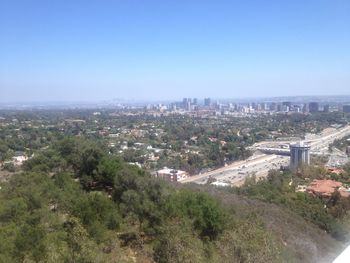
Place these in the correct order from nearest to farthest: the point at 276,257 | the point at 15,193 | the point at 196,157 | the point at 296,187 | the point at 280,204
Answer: the point at 276,257 < the point at 15,193 < the point at 280,204 < the point at 296,187 < the point at 196,157

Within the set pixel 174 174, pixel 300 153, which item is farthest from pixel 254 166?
pixel 174 174

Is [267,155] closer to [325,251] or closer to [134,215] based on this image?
[325,251]

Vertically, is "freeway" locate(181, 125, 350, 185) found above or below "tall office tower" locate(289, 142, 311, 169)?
below

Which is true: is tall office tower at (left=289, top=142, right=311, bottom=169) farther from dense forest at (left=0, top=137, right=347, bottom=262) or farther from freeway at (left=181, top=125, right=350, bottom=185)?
dense forest at (left=0, top=137, right=347, bottom=262)

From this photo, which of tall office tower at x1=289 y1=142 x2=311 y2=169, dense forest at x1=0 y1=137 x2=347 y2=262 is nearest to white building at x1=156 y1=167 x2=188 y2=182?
tall office tower at x1=289 y1=142 x2=311 y2=169

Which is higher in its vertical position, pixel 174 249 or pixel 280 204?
pixel 174 249

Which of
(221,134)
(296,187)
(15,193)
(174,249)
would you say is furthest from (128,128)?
(174,249)

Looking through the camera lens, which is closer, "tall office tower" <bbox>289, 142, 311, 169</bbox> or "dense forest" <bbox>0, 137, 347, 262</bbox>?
"dense forest" <bbox>0, 137, 347, 262</bbox>

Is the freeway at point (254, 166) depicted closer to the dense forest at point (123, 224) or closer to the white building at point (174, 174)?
the white building at point (174, 174)

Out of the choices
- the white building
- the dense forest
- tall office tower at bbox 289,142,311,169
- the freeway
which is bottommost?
the freeway

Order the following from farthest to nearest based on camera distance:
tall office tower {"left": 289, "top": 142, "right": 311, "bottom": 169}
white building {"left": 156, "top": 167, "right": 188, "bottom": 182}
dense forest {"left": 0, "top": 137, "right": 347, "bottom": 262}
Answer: tall office tower {"left": 289, "top": 142, "right": 311, "bottom": 169} → white building {"left": 156, "top": 167, "right": 188, "bottom": 182} → dense forest {"left": 0, "top": 137, "right": 347, "bottom": 262}

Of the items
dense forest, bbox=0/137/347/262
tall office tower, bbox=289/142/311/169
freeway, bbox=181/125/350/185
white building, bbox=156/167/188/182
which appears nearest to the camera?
dense forest, bbox=0/137/347/262
